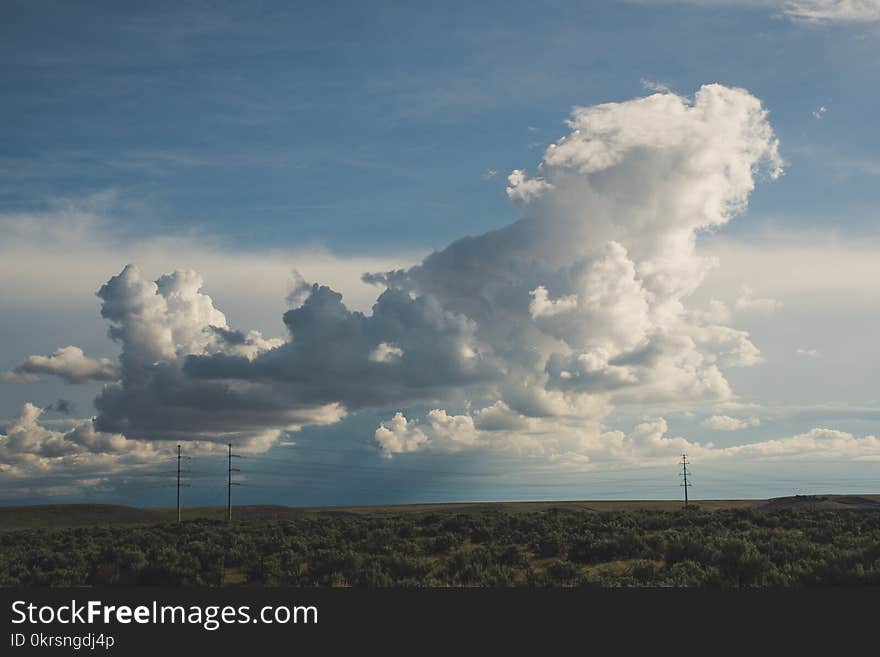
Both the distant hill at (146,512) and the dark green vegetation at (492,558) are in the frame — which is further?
the distant hill at (146,512)

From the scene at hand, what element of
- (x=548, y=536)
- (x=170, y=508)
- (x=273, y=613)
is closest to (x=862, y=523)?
(x=548, y=536)

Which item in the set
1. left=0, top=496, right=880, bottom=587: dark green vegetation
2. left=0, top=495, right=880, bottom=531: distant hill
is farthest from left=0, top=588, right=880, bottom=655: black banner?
left=0, top=495, right=880, bottom=531: distant hill

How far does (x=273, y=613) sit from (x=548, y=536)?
2098 cm

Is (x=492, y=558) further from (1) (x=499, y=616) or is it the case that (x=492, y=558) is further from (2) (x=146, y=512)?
(2) (x=146, y=512)

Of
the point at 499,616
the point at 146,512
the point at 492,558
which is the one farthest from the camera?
the point at 146,512

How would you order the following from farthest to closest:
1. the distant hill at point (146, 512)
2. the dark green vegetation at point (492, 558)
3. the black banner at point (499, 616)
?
the distant hill at point (146, 512) < the dark green vegetation at point (492, 558) < the black banner at point (499, 616)

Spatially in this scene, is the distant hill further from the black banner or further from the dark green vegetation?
the black banner

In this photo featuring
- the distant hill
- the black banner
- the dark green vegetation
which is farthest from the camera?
the distant hill

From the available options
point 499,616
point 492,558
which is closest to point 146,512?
point 492,558

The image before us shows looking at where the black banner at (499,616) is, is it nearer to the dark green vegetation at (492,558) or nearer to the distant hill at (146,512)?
the dark green vegetation at (492,558)

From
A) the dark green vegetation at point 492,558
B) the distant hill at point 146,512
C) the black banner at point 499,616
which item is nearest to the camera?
the black banner at point 499,616

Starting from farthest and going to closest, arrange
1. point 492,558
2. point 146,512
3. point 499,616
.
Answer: point 146,512, point 492,558, point 499,616

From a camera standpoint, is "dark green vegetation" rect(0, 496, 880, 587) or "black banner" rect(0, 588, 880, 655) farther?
"dark green vegetation" rect(0, 496, 880, 587)

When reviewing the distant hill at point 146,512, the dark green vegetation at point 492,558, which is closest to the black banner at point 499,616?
the dark green vegetation at point 492,558
